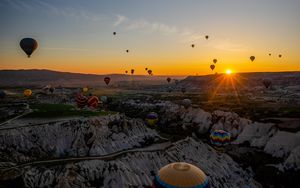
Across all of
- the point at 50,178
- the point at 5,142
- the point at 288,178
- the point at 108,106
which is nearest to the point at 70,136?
the point at 5,142

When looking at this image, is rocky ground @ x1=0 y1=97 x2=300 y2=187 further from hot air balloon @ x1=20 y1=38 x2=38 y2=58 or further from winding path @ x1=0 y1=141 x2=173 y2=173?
hot air balloon @ x1=20 y1=38 x2=38 y2=58

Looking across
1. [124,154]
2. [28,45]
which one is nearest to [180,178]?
[124,154]

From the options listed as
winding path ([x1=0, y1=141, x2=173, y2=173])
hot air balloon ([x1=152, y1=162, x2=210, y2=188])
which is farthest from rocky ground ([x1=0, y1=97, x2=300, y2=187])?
hot air balloon ([x1=152, y1=162, x2=210, y2=188])

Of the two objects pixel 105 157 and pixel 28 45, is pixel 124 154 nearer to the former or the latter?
pixel 105 157

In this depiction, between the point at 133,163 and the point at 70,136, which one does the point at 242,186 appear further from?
the point at 70,136

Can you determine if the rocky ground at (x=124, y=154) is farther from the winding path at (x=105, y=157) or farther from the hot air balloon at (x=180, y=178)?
the hot air balloon at (x=180, y=178)

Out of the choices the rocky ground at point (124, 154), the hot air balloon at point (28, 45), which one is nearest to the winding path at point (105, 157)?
the rocky ground at point (124, 154)
